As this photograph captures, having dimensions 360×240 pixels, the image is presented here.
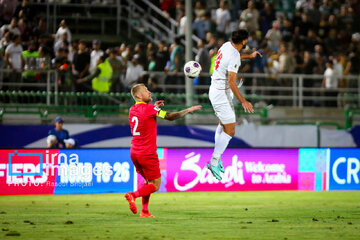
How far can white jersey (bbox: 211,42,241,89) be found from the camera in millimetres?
12297

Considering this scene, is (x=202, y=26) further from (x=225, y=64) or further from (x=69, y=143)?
(x=225, y=64)

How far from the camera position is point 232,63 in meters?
12.3

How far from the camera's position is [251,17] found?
25734 millimetres

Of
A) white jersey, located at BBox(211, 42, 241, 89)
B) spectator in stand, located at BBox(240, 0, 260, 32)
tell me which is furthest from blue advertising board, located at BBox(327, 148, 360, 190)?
spectator in stand, located at BBox(240, 0, 260, 32)

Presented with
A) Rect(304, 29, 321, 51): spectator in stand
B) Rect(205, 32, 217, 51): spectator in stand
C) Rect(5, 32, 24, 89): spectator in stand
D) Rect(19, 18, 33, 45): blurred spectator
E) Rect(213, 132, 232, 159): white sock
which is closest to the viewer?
Rect(213, 132, 232, 159): white sock

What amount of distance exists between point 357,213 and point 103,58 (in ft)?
34.0

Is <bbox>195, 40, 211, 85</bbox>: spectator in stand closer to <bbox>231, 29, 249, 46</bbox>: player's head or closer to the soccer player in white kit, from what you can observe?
the soccer player in white kit

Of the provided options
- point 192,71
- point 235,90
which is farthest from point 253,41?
point 235,90

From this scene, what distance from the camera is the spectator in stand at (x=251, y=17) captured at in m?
25.6

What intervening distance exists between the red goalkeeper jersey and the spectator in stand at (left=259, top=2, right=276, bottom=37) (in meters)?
15.5

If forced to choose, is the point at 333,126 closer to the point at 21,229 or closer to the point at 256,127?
the point at 256,127

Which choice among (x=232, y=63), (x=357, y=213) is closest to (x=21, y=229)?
(x=232, y=63)

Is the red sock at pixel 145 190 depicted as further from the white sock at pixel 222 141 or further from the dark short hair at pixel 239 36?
the dark short hair at pixel 239 36

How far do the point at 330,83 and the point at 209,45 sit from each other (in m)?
4.36
